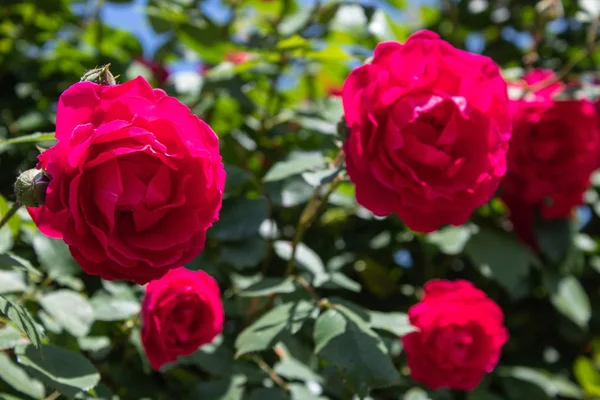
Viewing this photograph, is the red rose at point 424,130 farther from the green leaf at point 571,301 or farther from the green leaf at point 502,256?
the green leaf at point 571,301

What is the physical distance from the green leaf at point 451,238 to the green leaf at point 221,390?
60 centimetres

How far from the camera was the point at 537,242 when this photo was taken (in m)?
1.67

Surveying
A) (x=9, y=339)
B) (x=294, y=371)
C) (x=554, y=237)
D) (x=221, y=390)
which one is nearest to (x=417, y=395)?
(x=294, y=371)

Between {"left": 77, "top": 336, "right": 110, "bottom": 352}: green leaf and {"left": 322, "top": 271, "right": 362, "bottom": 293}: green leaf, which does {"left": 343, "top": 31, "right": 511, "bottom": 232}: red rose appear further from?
{"left": 77, "top": 336, "right": 110, "bottom": 352}: green leaf

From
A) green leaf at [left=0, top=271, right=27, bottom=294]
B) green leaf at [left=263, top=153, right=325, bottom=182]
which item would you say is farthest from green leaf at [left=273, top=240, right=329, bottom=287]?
green leaf at [left=0, top=271, right=27, bottom=294]

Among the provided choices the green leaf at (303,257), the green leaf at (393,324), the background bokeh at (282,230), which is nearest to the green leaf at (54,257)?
the background bokeh at (282,230)

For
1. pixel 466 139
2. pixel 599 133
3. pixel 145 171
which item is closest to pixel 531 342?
pixel 599 133

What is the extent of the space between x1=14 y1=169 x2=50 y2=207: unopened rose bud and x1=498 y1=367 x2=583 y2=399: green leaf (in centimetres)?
124

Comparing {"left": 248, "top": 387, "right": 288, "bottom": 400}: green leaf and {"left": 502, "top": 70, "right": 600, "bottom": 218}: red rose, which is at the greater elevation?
{"left": 502, "top": 70, "right": 600, "bottom": 218}: red rose

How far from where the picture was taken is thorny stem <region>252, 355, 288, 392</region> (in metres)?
1.21

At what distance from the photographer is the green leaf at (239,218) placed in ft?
4.29

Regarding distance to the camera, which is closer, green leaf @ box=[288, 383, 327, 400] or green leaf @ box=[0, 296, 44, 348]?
green leaf @ box=[0, 296, 44, 348]

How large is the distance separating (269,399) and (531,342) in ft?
3.20

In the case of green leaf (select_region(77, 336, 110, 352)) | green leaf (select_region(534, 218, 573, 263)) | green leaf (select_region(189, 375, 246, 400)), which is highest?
green leaf (select_region(77, 336, 110, 352))
